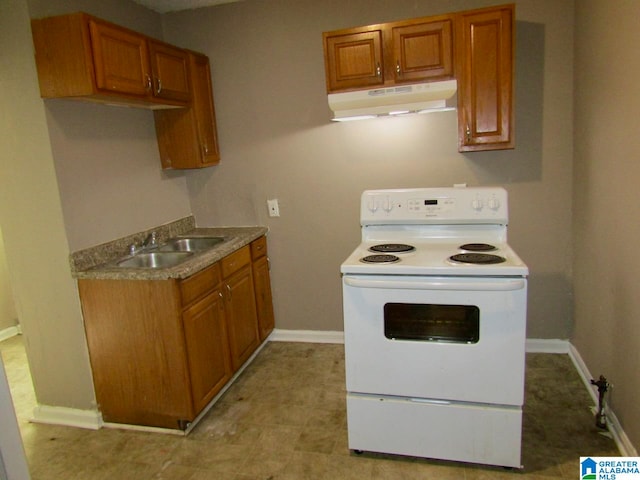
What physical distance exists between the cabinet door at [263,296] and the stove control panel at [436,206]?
106 centimetres

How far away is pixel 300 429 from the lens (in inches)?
95.3

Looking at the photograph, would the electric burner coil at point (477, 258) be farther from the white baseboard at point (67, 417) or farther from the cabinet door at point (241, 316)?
the white baseboard at point (67, 417)

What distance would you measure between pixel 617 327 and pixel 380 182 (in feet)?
5.46

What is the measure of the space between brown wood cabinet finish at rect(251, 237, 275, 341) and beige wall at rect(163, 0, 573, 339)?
0.08 metres

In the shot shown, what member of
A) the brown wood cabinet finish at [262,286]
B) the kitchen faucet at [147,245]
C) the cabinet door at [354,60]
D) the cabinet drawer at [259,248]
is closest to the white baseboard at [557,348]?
the brown wood cabinet finish at [262,286]

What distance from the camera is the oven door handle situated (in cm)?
184

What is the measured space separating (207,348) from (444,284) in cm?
143

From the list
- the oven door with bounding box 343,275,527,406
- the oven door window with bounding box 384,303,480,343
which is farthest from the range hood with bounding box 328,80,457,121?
the oven door window with bounding box 384,303,480,343

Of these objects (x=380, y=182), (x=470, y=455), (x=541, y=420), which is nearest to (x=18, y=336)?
(x=380, y=182)

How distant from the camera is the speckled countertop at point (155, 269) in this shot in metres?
2.29

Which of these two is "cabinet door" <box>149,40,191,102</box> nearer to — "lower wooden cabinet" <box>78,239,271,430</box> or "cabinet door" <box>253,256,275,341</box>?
"lower wooden cabinet" <box>78,239,271,430</box>

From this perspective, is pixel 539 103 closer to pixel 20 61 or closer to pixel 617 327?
pixel 617 327

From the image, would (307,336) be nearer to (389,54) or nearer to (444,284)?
(444,284)

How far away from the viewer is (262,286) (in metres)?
3.38
